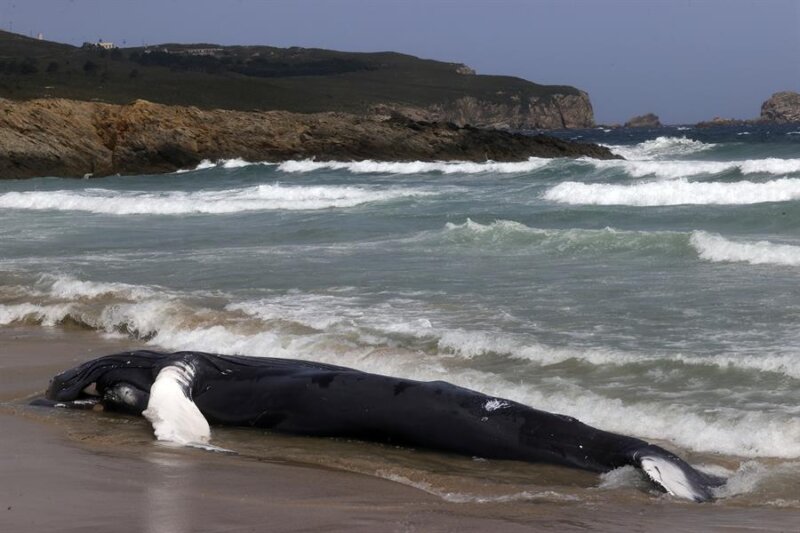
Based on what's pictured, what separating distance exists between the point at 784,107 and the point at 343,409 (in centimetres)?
12643

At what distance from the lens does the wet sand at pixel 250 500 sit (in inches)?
173

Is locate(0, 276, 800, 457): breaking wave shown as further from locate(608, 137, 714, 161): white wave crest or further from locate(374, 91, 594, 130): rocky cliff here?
locate(374, 91, 594, 130): rocky cliff

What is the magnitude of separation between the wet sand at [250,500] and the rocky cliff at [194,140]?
129 ft

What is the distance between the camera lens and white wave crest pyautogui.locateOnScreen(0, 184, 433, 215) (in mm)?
26562

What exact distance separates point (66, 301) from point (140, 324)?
1.66m

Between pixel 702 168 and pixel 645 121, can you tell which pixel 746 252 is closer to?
pixel 702 168

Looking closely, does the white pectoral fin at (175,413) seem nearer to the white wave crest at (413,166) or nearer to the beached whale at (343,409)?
the beached whale at (343,409)

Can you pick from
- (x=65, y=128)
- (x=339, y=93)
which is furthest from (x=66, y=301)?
(x=339, y=93)

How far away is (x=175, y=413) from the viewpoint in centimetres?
621

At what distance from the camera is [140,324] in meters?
10.2

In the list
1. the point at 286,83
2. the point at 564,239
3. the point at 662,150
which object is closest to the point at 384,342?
the point at 564,239

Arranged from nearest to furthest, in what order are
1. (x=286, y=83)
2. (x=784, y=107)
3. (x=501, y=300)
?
(x=501, y=300) → (x=286, y=83) → (x=784, y=107)

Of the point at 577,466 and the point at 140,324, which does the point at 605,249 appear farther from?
the point at 577,466

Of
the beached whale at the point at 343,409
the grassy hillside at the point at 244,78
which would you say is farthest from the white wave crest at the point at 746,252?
the grassy hillside at the point at 244,78
